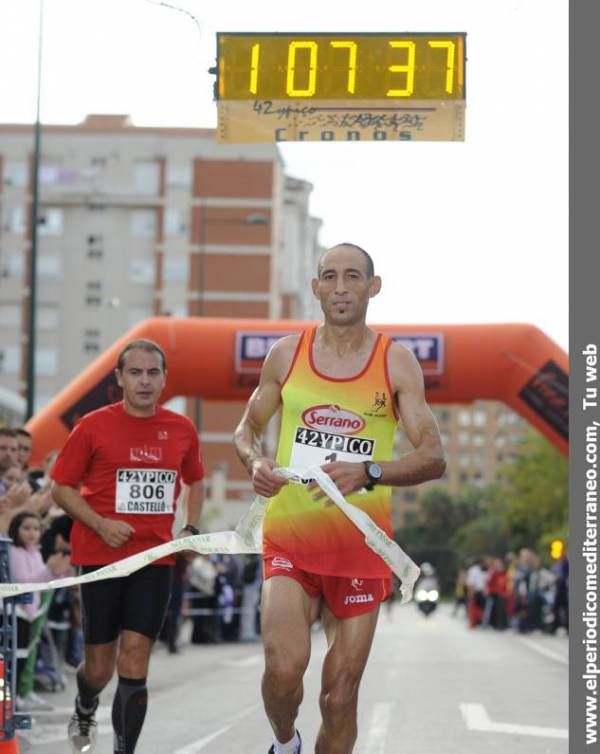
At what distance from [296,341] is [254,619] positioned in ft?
73.8

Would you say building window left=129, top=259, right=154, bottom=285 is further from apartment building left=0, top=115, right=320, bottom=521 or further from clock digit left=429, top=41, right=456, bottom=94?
clock digit left=429, top=41, right=456, bottom=94

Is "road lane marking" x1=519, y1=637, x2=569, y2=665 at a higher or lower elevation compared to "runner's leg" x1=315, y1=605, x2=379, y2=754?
lower

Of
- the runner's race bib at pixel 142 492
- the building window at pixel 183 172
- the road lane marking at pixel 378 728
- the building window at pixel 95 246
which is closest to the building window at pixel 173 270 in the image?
the building window at pixel 95 246

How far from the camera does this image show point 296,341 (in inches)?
275

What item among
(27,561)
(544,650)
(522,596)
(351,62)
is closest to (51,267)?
(522,596)

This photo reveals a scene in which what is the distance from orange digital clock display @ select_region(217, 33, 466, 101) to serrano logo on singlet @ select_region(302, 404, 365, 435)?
4144mm

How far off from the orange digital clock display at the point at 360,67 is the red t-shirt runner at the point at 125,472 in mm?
2994

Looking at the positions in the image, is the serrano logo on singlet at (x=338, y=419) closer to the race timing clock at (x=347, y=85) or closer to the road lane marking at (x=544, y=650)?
the race timing clock at (x=347, y=85)

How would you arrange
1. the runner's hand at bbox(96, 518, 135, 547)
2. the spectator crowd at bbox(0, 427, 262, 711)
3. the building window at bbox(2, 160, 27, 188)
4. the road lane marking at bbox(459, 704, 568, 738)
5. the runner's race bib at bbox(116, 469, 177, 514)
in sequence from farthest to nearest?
the building window at bbox(2, 160, 27, 188) → the spectator crowd at bbox(0, 427, 262, 711) → the road lane marking at bbox(459, 704, 568, 738) → the runner's race bib at bbox(116, 469, 177, 514) → the runner's hand at bbox(96, 518, 135, 547)

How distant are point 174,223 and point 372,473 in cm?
8814

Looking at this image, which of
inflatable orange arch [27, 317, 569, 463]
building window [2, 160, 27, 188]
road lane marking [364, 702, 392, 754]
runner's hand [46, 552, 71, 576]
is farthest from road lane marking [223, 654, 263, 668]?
building window [2, 160, 27, 188]

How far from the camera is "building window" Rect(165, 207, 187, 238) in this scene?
93750 mm

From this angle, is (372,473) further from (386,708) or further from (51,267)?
(51,267)

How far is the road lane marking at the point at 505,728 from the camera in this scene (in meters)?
11.3
